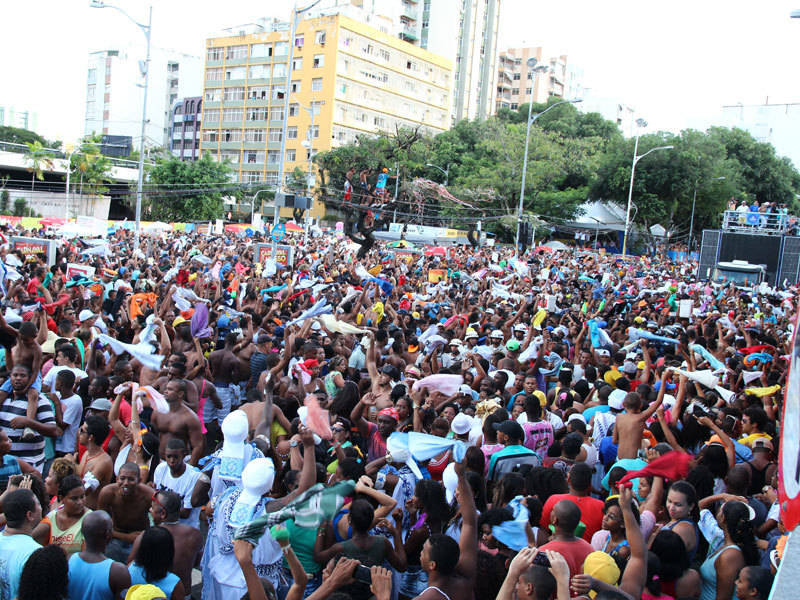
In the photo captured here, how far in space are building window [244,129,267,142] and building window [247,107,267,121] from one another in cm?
127

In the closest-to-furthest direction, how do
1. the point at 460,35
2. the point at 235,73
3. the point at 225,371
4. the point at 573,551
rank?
the point at 573,551, the point at 225,371, the point at 235,73, the point at 460,35

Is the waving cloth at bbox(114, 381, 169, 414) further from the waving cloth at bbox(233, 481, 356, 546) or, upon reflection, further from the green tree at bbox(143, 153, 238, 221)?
the green tree at bbox(143, 153, 238, 221)

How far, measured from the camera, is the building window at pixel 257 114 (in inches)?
3101

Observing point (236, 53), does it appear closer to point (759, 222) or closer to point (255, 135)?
point (255, 135)

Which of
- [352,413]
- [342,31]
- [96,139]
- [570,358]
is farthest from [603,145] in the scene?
[352,413]

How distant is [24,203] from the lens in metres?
53.0

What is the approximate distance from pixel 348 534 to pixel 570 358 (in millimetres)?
8095

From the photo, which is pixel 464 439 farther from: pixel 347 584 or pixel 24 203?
pixel 24 203

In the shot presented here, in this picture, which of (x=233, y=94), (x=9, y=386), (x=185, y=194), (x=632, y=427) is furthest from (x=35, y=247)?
(x=233, y=94)

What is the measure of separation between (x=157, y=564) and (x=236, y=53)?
83754 millimetres

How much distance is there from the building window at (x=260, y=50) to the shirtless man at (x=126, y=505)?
79694 millimetres

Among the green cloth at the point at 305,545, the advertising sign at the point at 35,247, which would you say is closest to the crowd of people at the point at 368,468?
the green cloth at the point at 305,545

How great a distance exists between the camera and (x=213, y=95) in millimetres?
82562

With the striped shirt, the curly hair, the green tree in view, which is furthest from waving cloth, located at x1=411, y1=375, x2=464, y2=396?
the green tree
